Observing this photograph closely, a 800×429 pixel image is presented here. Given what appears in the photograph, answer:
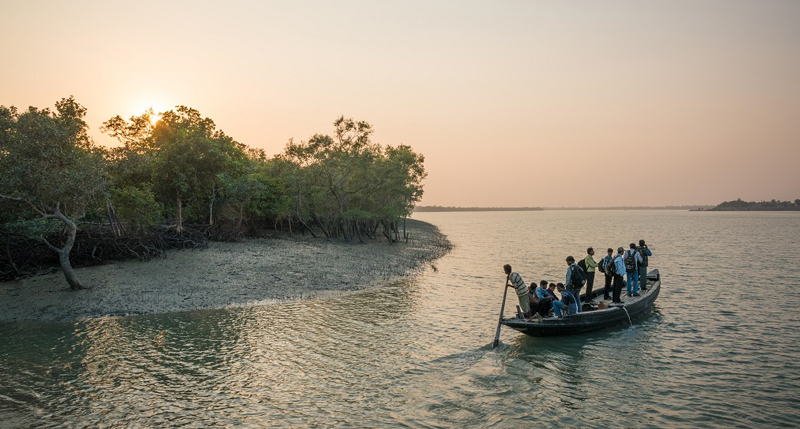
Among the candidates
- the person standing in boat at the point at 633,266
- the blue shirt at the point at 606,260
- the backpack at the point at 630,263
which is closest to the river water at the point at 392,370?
the person standing in boat at the point at 633,266

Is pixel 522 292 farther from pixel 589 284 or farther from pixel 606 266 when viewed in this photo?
pixel 606 266

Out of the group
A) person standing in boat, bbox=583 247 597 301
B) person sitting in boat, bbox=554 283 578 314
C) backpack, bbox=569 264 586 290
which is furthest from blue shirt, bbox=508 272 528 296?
person standing in boat, bbox=583 247 597 301

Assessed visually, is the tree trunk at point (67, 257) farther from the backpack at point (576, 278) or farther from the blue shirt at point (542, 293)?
the backpack at point (576, 278)

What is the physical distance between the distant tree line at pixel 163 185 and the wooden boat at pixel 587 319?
22.6 meters

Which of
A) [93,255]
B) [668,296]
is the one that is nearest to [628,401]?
[668,296]

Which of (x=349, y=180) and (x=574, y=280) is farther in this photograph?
(x=349, y=180)

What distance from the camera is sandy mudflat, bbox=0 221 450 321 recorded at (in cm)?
2181

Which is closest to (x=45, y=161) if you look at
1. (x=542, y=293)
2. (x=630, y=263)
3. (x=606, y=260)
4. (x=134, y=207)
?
(x=134, y=207)

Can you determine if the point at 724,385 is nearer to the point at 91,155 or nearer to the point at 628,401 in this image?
the point at 628,401

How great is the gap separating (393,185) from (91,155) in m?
37.4

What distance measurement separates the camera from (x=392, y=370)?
47.8 feet

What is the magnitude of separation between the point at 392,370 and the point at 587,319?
30.4 feet

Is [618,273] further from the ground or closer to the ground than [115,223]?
closer to the ground

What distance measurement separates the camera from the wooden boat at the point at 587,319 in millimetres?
17531
